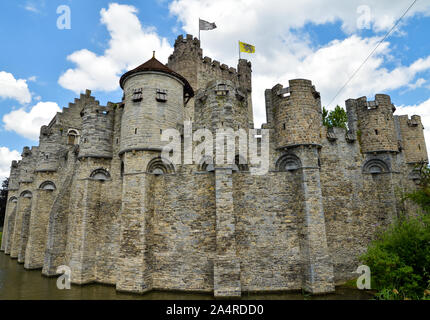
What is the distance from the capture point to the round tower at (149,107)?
1441cm

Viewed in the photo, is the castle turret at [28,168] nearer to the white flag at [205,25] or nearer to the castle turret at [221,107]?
the castle turret at [221,107]

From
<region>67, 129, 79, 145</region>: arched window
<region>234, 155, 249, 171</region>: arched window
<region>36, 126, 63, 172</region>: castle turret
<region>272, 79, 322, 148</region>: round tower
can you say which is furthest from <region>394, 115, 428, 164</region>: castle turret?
<region>67, 129, 79, 145</region>: arched window

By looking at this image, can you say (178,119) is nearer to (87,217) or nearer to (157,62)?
(157,62)

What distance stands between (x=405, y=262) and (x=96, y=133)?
715 inches

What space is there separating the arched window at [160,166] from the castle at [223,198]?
0.06m

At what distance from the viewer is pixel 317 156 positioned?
13898mm

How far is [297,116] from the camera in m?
14.1

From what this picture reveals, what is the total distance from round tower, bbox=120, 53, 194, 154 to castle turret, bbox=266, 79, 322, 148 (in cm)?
613

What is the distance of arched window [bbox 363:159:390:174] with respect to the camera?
15484mm

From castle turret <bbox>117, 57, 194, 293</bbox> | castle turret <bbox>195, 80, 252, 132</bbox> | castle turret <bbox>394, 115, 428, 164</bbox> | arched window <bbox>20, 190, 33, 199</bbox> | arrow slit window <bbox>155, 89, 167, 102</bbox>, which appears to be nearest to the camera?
castle turret <bbox>117, 57, 194, 293</bbox>

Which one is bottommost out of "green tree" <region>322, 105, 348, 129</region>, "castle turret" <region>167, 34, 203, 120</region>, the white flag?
"green tree" <region>322, 105, 348, 129</region>

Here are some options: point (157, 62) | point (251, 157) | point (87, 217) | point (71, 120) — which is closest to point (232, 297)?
point (251, 157)

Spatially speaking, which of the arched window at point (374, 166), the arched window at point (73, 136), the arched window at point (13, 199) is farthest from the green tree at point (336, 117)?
the arched window at point (13, 199)

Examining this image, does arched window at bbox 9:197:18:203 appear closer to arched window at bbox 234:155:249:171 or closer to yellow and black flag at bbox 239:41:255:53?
arched window at bbox 234:155:249:171
